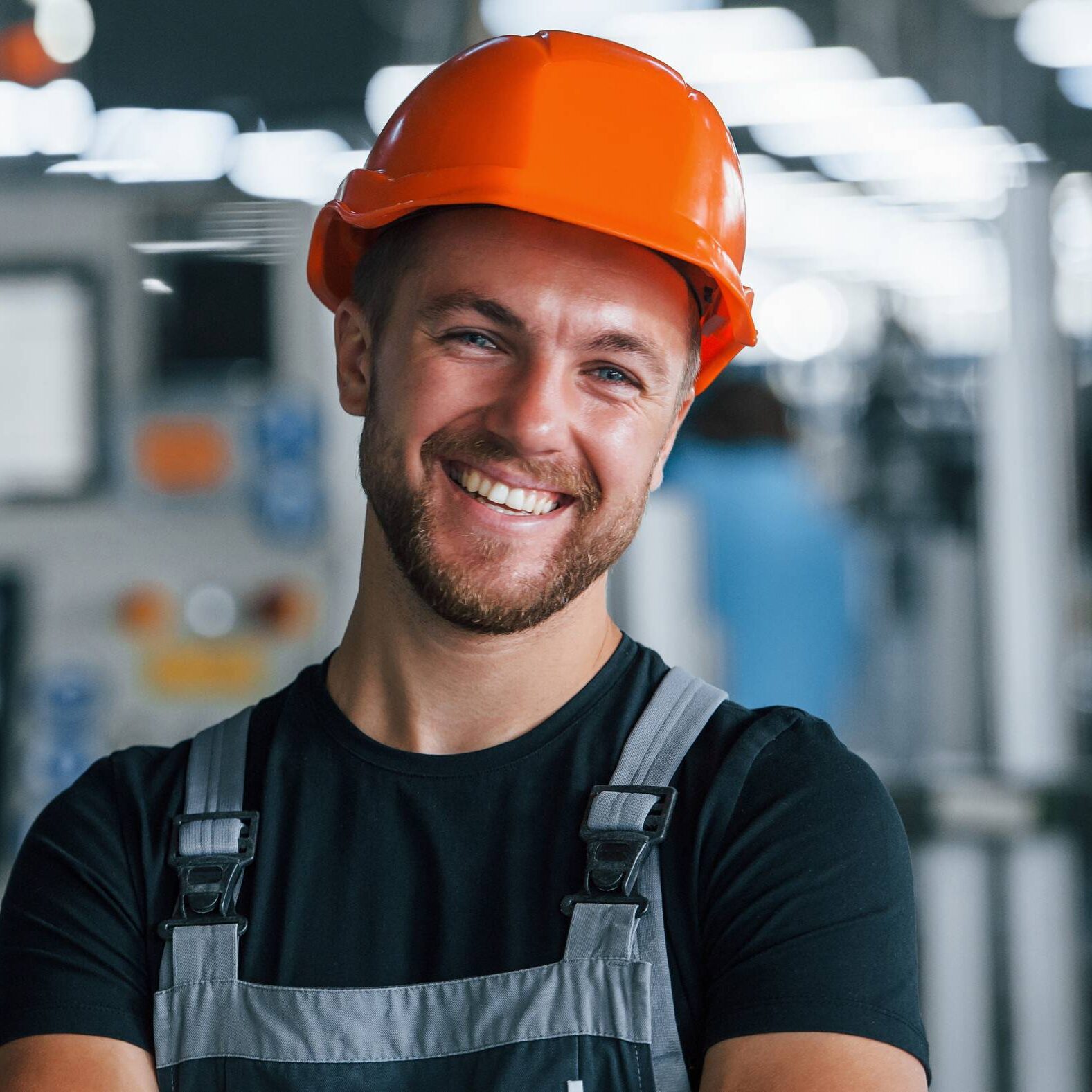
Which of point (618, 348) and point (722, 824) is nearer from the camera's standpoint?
point (722, 824)

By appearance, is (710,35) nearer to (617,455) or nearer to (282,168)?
(282,168)

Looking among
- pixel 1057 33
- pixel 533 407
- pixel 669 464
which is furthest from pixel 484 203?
pixel 1057 33

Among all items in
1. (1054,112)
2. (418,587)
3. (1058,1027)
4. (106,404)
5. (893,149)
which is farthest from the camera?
(893,149)

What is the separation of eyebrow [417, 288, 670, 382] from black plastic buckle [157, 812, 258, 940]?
0.43 meters

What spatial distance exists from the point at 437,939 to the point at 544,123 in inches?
25.4

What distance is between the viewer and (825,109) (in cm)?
640

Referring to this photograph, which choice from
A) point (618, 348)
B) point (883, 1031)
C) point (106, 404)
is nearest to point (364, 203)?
point (618, 348)

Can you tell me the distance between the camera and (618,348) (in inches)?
48.1

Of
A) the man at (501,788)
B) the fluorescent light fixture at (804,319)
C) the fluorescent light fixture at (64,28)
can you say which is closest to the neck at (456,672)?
the man at (501,788)

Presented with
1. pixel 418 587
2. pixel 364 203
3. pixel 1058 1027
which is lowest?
pixel 1058 1027

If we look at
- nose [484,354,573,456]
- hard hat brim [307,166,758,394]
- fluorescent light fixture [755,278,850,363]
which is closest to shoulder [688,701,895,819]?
nose [484,354,573,456]

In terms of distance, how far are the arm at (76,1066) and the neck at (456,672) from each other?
0.98 ft

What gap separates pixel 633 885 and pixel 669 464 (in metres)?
3.37

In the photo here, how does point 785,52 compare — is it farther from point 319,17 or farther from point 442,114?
point 442,114
